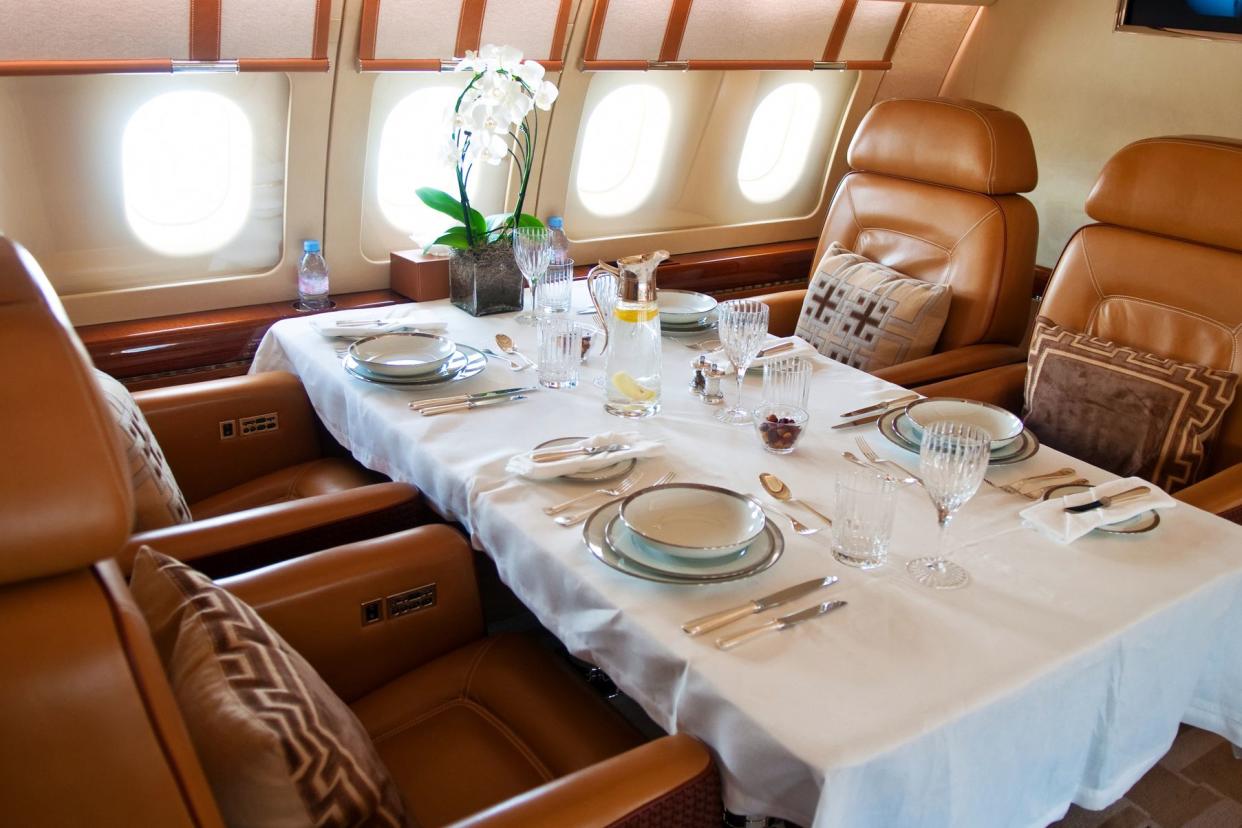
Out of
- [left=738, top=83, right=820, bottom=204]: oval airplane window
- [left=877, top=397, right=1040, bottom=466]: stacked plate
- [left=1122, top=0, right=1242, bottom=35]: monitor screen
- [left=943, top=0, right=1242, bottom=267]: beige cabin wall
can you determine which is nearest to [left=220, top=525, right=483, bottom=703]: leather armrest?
[left=877, top=397, right=1040, bottom=466]: stacked plate

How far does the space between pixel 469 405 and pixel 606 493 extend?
0.48m

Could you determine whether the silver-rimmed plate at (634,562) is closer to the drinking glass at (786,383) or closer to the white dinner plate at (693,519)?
the white dinner plate at (693,519)

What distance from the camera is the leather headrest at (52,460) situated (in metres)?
0.85

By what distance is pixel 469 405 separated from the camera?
2.12 meters

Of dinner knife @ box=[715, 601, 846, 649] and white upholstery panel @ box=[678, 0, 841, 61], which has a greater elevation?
white upholstery panel @ box=[678, 0, 841, 61]

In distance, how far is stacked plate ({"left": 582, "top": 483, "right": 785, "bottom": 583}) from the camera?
1.50 meters

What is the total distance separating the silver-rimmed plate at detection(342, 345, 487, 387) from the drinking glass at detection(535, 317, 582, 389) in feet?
0.55

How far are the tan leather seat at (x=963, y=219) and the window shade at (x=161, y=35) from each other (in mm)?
1553

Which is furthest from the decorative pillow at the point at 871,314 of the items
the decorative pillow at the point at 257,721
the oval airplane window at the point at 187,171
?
the decorative pillow at the point at 257,721

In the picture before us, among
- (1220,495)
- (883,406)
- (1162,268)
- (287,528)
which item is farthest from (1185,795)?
(287,528)

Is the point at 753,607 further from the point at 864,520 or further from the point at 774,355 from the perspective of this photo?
the point at 774,355

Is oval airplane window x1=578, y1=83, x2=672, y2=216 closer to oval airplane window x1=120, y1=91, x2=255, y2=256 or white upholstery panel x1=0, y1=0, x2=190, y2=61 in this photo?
oval airplane window x1=120, y1=91, x2=255, y2=256

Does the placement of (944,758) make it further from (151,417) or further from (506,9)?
(506,9)

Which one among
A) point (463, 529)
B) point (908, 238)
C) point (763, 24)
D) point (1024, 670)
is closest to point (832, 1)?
point (763, 24)
